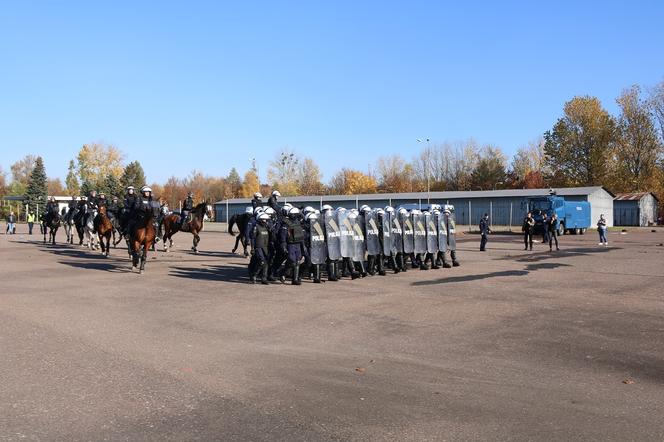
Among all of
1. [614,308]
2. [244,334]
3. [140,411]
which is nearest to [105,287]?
[244,334]

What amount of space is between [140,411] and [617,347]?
6.48 metres

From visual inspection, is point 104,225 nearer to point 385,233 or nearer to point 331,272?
point 331,272

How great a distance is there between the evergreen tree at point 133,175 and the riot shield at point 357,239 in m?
83.2

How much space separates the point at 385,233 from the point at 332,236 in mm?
2291

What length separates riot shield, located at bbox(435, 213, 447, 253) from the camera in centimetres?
2036

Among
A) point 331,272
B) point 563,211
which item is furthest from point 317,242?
point 563,211

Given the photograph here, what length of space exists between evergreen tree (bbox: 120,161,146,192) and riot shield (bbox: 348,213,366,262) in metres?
83.2

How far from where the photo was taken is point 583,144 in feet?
259

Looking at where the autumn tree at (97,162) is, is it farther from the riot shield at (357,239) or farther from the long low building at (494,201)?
the riot shield at (357,239)

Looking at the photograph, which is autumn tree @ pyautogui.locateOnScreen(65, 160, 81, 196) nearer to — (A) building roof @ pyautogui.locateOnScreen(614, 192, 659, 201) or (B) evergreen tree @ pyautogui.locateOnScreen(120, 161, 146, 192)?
(B) evergreen tree @ pyautogui.locateOnScreen(120, 161, 146, 192)

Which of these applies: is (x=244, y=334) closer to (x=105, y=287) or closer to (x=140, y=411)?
(x=140, y=411)

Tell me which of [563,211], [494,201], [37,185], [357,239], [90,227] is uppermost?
[37,185]

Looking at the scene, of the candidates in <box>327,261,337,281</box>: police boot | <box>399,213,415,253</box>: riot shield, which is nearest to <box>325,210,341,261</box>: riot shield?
<box>327,261,337,281</box>: police boot

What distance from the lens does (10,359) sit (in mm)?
7695
